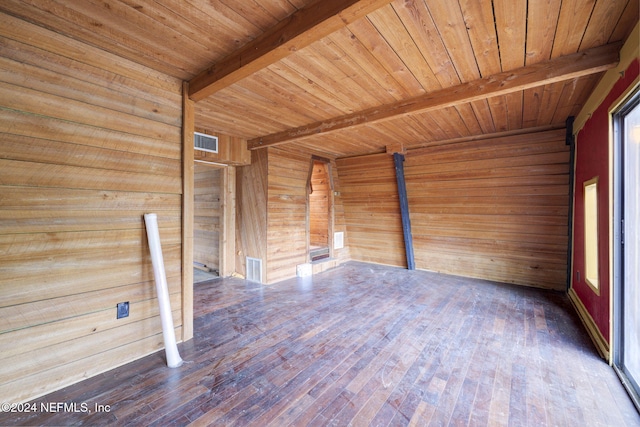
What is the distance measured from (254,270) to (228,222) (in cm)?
102

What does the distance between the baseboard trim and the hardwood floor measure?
0.21 ft

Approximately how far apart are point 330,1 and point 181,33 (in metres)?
1.05

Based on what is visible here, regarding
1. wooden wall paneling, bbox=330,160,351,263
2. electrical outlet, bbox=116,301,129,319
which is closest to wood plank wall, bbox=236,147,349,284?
wooden wall paneling, bbox=330,160,351,263

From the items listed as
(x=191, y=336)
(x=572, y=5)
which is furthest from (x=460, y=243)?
(x=191, y=336)

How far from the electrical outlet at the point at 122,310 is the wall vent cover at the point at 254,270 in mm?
2357

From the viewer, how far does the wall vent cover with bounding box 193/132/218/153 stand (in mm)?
3656

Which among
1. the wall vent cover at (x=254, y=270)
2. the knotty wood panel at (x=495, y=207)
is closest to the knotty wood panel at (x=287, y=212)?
the wall vent cover at (x=254, y=270)

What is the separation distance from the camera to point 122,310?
208cm

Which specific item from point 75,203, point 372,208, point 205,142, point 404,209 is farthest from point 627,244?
point 205,142

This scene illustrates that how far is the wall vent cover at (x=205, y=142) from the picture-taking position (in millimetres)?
3656

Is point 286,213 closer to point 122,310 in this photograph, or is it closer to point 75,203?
point 122,310

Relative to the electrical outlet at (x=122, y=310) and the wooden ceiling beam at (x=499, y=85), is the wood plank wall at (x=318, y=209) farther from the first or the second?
the electrical outlet at (x=122, y=310)

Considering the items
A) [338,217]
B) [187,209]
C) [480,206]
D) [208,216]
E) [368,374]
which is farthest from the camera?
[338,217]

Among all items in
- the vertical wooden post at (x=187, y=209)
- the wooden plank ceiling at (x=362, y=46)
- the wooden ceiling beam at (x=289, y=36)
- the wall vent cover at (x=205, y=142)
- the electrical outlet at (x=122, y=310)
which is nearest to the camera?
the wooden ceiling beam at (x=289, y=36)
